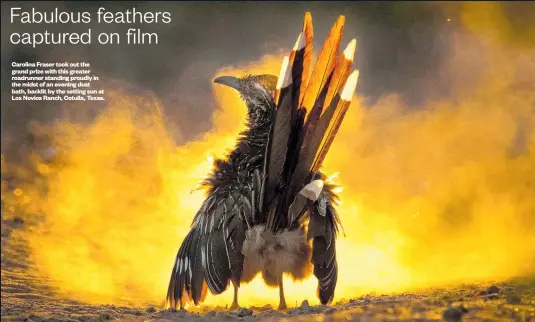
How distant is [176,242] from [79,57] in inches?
89.1

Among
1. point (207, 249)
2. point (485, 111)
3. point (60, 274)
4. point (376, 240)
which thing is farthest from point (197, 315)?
point (485, 111)

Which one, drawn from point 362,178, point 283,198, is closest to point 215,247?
point 283,198

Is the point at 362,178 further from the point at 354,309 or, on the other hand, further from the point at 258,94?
the point at 354,309

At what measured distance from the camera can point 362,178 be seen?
7.03 meters

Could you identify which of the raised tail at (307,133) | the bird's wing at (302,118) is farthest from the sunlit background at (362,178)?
the bird's wing at (302,118)

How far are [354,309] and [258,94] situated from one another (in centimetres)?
191

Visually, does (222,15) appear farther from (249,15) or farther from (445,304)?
(445,304)

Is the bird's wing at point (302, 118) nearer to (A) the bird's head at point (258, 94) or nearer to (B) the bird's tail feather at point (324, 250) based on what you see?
(B) the bird's tail feather at point (324, 250)

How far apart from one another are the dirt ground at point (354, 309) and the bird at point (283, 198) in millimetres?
320

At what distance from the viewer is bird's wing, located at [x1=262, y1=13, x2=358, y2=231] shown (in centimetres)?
423

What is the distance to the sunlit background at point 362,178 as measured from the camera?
6441mm

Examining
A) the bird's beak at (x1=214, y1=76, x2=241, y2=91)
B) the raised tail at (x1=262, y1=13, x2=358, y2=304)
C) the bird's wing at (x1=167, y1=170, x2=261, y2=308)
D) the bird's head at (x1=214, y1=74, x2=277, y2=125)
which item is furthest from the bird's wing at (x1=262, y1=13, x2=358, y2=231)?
the bird's beak at (x1=214, y1=76, x2=241, y2=91)

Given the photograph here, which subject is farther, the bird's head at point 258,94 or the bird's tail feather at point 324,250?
the bird's head at point 258,94

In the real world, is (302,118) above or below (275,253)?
above
